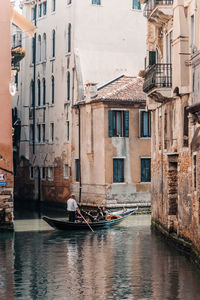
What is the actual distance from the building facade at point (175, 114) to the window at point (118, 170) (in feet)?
25.3

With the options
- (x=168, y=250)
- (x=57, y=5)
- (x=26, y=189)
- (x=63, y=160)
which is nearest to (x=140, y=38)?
(x=57, y=5)

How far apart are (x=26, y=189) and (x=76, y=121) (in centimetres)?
864

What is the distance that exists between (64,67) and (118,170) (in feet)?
→ 25.0

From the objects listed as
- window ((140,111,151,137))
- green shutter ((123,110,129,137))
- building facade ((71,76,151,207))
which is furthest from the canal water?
window ((140,111,151,137))

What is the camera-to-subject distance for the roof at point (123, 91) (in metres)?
33.8

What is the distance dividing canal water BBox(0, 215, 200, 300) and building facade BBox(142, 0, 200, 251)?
102 cm

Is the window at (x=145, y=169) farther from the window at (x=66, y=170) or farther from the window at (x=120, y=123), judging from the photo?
the window at (x=66, y=170)

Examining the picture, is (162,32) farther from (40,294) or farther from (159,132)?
(40,294)

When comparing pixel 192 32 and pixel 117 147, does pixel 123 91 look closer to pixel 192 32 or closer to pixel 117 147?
pixel 117 147

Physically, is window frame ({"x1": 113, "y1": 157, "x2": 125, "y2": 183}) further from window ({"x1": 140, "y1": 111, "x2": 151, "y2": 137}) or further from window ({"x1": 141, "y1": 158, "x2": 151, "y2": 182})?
window ({"x1": 140, "y1": 111, "x2": 151, "y2": 137})

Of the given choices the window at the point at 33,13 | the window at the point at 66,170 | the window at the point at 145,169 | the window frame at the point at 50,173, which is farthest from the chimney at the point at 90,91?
the window at the point at 33,13

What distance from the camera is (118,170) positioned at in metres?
34.0

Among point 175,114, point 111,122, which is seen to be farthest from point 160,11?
point 111,122

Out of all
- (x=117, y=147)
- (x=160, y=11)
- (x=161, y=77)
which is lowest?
(x=117, y=147)
